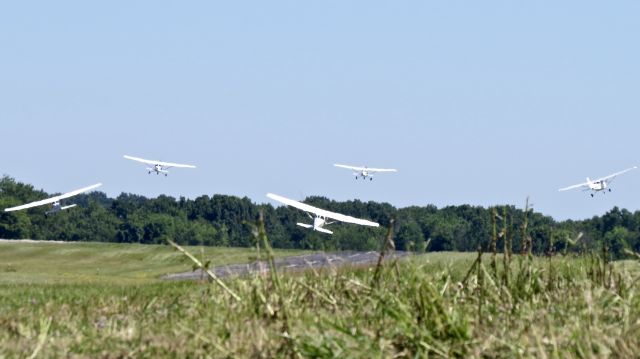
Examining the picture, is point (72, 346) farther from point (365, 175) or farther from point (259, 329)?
point (365, 175)

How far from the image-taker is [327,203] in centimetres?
15975

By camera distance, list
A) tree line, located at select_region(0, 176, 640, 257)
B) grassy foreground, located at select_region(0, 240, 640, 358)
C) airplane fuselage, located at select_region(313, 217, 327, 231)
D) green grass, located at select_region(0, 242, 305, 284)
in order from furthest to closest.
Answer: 1. tree line, located at select_region(0, 176, 640, 257)
2. airplane fuselage, located at select_region(313, 217, 327, 231)
3. green grass, located at select_region(0, 242, 305, 284)
4. grassy foreground, located at select_region(0, 240, 640, 358)

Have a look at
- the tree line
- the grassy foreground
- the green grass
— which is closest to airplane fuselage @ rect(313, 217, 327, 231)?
the green grass

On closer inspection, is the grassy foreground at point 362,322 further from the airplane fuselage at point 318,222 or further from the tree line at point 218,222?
the tree line at point 218,222

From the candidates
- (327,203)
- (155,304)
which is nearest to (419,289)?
(155,304)

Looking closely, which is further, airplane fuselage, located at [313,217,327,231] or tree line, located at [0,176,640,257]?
tree line, located at [0,176,640,257]

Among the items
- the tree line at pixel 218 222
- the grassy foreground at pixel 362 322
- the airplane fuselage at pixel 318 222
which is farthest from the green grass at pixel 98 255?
the tree line at pixel 218 222

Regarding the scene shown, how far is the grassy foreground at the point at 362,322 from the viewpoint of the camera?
309 inches

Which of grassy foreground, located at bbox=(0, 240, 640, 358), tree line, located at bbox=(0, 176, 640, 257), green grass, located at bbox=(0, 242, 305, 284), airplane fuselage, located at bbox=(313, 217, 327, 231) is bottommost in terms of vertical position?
grassy foreground, located at bbox=(0, 240, 640, 358)

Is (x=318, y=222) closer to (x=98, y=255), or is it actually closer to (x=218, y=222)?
(x=98, y=255)

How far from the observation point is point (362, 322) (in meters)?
8.89

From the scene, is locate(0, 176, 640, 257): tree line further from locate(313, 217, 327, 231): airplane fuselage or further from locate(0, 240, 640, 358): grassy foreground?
locate(0, 240, 640, 358): grassy foreground

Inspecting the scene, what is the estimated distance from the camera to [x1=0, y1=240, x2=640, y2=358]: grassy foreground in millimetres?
7840

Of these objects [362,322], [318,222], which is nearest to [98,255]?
[318,222]
